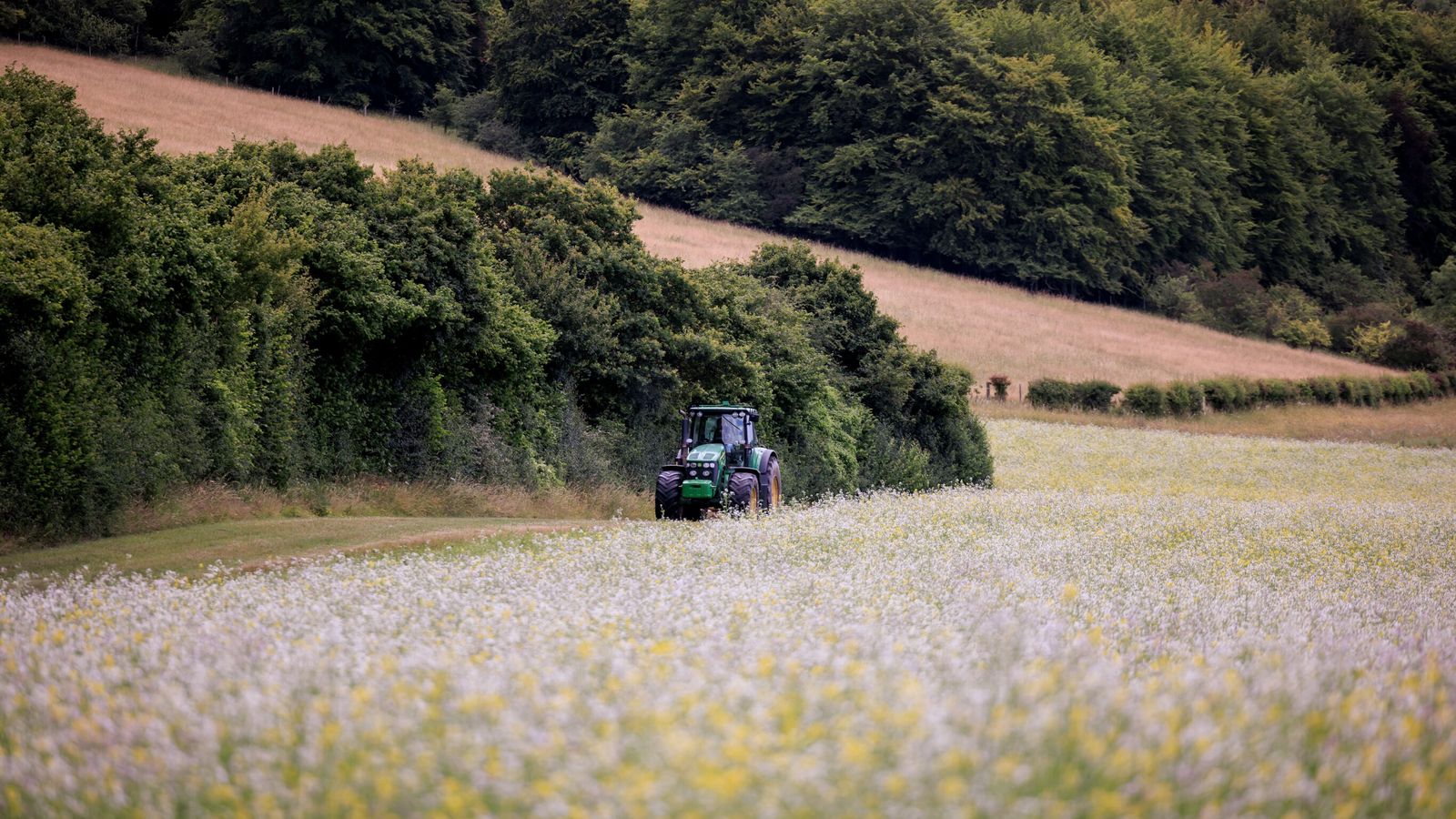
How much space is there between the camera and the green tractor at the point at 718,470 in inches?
901

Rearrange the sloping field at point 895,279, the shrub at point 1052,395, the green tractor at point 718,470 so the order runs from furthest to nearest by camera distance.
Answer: the shrub at point 1052,395 → the sloping field at point 895,279 → the green tractor at point 718,470

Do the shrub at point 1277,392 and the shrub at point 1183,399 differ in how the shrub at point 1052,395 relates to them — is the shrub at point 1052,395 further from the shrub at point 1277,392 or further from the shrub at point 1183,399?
the shrub at point 1277,392

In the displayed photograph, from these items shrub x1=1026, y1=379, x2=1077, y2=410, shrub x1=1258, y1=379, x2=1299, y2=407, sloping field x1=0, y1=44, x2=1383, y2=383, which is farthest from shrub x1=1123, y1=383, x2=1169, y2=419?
shrub x1=1258, y1=379, x2=1299, y2=407

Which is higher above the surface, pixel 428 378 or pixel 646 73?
pixel 646 73

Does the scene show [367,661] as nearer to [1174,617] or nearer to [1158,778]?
[1158,778]

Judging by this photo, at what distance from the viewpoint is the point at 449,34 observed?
95.6 meters

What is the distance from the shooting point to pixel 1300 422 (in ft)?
205

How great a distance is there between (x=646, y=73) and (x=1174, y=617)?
3355 inches

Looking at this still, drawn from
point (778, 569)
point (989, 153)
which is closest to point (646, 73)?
point (989, 153)

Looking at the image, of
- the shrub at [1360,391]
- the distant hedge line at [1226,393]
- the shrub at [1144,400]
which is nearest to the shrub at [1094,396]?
the distant hedge line at [1226,393]

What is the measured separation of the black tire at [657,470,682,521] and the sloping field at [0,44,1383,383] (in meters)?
33.0

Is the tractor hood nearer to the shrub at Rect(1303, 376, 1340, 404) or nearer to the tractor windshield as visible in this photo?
the tractor windshield

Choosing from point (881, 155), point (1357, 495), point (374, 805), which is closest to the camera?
point (374, 805)

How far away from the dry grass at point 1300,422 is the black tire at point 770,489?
1225 inches
